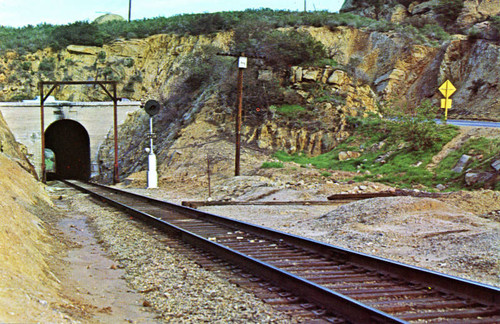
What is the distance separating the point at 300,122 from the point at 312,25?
17995 mm

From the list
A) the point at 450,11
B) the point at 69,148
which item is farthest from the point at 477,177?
the point at 69,148

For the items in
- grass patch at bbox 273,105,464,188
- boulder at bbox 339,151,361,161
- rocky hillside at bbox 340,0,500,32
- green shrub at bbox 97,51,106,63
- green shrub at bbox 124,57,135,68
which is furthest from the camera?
green shrub at bbox 97,51,106,63

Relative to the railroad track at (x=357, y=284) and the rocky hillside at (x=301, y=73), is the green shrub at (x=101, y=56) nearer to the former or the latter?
the rocky hillside at (x=301, y=73)

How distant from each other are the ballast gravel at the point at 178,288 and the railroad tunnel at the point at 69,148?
137 feet

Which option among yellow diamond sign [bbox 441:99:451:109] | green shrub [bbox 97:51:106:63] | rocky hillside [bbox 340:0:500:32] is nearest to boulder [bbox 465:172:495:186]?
yellow diamond sign [bbox 441:99:451:109]

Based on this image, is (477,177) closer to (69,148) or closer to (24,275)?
(24,275)

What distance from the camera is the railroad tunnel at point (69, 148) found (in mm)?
49969

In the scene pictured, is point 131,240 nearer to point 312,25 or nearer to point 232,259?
point 232,259

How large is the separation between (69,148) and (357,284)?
2021 inches

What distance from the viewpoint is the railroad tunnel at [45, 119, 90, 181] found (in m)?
50.0

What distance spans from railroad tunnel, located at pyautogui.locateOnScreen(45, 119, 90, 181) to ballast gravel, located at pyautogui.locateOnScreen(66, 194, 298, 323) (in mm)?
41616

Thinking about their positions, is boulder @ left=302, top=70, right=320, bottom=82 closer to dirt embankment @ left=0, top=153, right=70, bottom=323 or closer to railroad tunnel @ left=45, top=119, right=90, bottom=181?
dirt embankment @ left=0, top=153, right=70, bottom=323

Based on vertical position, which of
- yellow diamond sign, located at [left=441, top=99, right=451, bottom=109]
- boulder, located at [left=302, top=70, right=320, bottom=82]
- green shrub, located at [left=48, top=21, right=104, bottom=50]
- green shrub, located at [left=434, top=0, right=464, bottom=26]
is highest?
green shrub, located at [left=434, top=0, right=464, bottom=26]

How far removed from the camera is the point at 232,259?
25.6 ft
